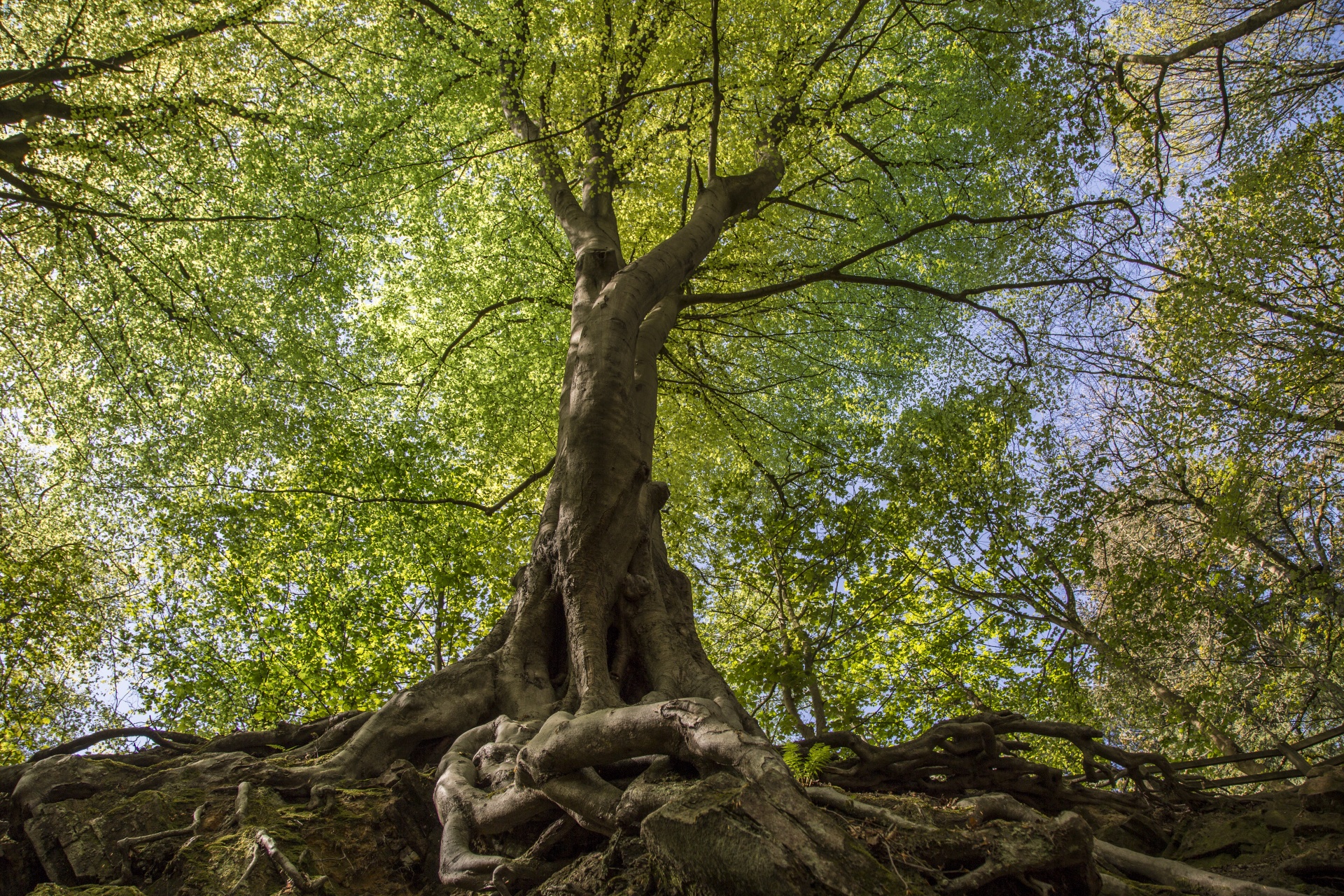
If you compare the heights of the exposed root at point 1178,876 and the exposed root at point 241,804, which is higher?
the exposed root at point 241,804

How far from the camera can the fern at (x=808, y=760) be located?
4.09 metres

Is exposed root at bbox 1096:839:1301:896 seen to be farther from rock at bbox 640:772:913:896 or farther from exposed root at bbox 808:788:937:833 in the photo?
rock at bbox 640:772:913:896

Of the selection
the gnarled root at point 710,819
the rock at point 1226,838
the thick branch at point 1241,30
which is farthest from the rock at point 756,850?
the thick branch at point 1241,30

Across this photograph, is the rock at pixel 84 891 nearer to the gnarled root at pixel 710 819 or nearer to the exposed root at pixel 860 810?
the gnarled root at pixel 710 819

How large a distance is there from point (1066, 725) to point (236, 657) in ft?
48.6

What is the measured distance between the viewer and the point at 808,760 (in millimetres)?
4273

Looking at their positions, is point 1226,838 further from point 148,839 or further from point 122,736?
point 122,736

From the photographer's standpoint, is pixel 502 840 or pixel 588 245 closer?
pixel 502 840

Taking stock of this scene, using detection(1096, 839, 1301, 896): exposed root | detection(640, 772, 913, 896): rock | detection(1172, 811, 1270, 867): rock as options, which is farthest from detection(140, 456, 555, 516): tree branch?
detection(1172, 811, 1270, 867): rock

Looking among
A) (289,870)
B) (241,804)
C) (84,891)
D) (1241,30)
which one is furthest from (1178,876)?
(1241,30)

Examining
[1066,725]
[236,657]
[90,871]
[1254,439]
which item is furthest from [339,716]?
[236,657]

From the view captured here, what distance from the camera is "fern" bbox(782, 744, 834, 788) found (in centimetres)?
409

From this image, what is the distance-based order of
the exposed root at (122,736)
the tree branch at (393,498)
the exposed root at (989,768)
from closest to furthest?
the exposed root at (122,736) → the exposed root at (989,768) → the tree branch at (393,498)

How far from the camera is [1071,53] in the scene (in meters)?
6.55
